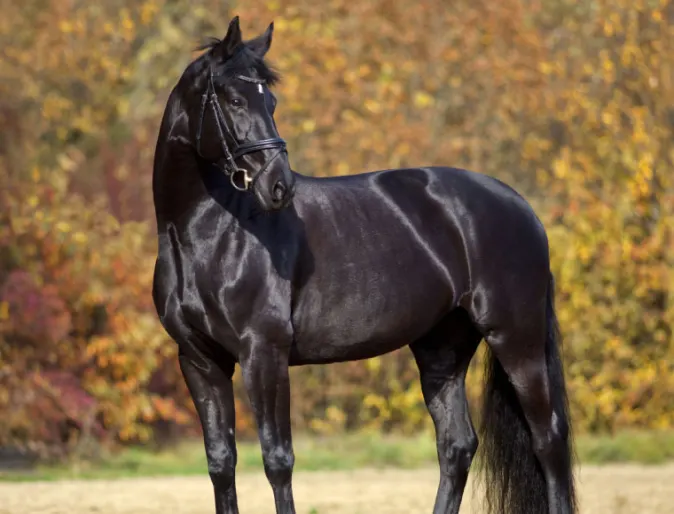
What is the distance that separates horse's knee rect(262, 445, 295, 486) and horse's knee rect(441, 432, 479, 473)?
117cm

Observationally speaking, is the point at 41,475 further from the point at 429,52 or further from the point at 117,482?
the point at 429,52

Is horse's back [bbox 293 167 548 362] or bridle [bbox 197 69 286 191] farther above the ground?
bridle [bbox 197 69 286 191]

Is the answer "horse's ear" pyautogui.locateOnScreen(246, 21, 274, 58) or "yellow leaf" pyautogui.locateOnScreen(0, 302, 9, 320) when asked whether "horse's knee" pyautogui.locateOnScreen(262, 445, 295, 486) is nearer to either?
"horse's ear" pyautogui.locateOnScreen(246, 21, 274, 58)

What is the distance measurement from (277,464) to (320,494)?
3.27 meters

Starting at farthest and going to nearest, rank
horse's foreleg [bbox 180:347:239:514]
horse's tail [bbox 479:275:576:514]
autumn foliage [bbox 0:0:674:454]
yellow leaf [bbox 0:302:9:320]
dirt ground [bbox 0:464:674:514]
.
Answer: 1. autumn foliage [bbox 0:0:674:454]
2. yellow leaf [bbox 0:302:9:320]
3. dirt ground [bbox 0:464:674:514]
4. horse's tail [bbox 479:275:576:514]
5. horse's foreleg [bbox 180:347:239:514]

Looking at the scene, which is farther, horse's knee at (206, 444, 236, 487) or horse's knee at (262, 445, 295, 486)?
horse's knee at (206, 444, 236, 487)

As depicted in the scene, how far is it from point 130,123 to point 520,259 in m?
9.11

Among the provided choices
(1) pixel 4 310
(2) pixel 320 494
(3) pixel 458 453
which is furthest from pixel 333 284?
(1) pixel 4 310

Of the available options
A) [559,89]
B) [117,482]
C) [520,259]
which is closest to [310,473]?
[117,482]

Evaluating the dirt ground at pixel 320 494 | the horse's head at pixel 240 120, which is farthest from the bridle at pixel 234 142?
the dirt ground at pixel 320 494

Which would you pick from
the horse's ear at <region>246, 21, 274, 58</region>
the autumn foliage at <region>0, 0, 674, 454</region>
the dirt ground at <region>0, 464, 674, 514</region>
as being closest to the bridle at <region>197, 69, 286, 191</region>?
the horse's ear at <region>246, 21, 274, 58</region>

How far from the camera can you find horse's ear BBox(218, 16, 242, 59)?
4.43 metres

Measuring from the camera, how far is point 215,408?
4.82 metres

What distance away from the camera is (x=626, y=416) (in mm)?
10398
